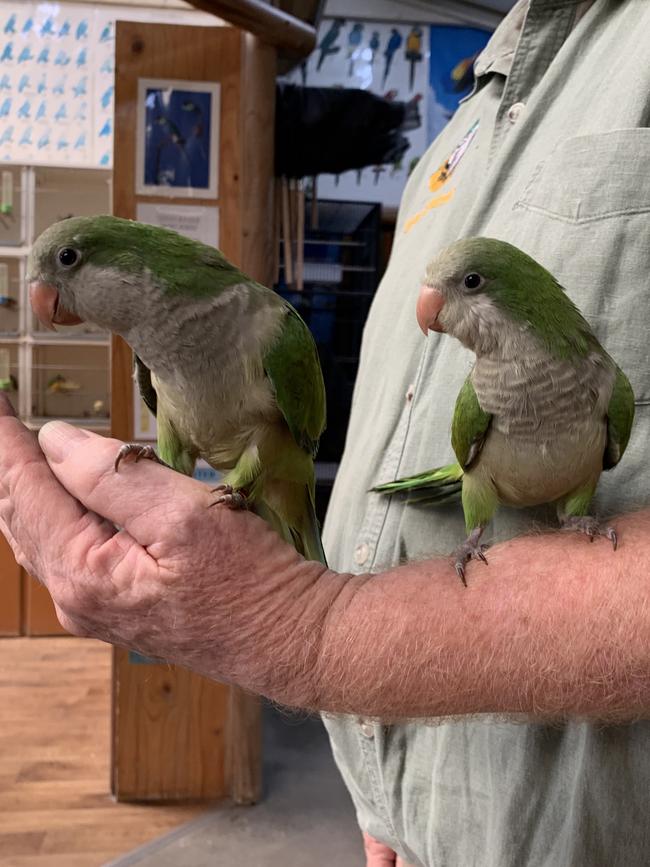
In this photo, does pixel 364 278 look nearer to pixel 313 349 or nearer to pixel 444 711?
pixel 313 349

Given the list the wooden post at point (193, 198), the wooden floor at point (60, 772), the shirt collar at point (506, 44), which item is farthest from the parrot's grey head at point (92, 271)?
the wooden floor at point (60, 772)

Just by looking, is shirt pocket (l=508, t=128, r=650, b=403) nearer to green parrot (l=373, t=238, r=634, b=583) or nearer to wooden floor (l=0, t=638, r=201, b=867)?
green parrot (l=373, t=238, r=634, b=583)

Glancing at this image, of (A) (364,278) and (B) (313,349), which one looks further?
(A) (364,278)

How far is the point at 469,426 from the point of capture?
23.1 inches

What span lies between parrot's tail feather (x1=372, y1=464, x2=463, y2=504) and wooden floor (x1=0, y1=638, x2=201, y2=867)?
165 cm

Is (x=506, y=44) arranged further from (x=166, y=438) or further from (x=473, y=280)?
(x=166, y=438)

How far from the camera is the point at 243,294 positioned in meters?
0.61

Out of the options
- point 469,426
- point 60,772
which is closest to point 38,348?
point 60,772

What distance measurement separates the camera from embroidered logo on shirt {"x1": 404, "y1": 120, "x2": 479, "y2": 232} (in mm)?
897

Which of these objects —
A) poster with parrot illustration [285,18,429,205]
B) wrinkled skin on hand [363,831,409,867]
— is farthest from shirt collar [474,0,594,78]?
poster with parrot illustration [285,18,429,205]

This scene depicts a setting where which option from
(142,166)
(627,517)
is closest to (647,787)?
(627,517)

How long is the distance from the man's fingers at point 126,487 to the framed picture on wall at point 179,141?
56.1 inches

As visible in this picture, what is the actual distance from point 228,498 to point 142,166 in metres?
1.52

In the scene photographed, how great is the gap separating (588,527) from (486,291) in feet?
0.65
